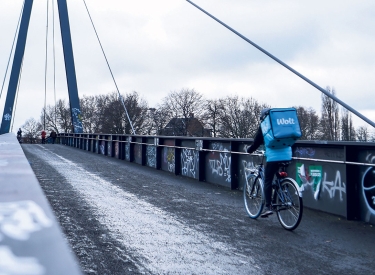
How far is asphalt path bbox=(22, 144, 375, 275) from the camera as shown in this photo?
14.9 feet

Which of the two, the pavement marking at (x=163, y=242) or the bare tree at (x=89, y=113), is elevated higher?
the bare tree at (x=89, y=113)

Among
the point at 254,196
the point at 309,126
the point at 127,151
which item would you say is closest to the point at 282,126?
the point at 254,196

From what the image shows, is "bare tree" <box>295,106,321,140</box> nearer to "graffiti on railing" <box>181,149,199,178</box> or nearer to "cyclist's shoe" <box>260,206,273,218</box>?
"graffiti on railing" <box>181,149,199,178</box>

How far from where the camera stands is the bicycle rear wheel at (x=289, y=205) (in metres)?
5.98

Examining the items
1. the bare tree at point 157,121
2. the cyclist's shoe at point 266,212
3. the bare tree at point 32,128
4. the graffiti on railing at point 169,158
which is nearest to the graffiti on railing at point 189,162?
the graffiti on railing at point 169,158

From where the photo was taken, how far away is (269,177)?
649cm

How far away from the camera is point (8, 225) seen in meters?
1.70

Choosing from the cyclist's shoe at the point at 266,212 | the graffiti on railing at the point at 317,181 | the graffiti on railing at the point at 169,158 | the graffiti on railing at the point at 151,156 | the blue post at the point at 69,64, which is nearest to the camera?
the cyclist's shoe at the point at 266,212

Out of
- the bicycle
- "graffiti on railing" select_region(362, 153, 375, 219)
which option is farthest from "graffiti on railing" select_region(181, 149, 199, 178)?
"graffiti on railing" select_region(362, 153, 375, 219)

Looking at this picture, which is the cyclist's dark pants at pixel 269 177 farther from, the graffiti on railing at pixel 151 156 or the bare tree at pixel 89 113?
the bare tree at pixel 89 113

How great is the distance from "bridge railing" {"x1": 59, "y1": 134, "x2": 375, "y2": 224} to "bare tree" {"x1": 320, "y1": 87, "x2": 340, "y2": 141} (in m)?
29.3

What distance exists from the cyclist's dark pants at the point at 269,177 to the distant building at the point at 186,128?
168 ft

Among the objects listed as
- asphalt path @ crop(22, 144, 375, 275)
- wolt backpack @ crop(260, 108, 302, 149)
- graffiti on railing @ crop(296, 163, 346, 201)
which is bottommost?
asphalt path @ crop(22, 144, 375, 275)

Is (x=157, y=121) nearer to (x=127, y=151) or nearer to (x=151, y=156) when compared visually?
(x=127, y=151)
